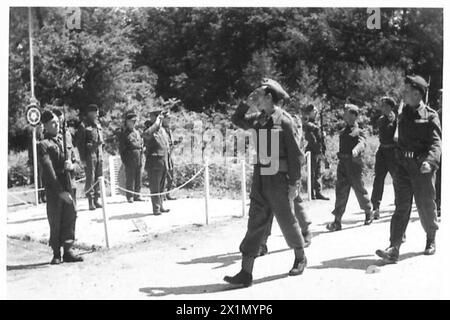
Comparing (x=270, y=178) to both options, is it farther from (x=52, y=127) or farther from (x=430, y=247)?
(x=52, y=127)

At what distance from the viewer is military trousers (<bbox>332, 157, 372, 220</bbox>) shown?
8.20 meters

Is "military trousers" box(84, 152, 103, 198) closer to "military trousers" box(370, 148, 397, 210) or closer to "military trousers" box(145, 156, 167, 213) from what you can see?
"military trousers" box(145, 156, 167, 213)

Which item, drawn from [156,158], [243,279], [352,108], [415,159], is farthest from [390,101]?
[156,158]

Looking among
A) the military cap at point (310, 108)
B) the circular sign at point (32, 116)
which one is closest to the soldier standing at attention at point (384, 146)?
the military cap at point (310, 108)

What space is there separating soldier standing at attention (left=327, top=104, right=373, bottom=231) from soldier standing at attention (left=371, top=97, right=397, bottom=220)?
45 centimetres

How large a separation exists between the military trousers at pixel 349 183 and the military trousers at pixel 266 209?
2.68 m

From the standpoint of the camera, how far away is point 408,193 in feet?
20.3

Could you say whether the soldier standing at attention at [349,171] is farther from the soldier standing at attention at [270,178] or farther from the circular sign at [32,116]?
the circular sign at [32,116]

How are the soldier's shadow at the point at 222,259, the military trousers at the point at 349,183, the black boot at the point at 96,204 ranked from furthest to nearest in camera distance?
1. the black boot at the point at 96,204
2. the military trousers at the point at 349,183
3. the soldier's shadow at the point at 222,259

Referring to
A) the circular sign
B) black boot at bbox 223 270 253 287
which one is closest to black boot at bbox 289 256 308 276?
black boot at bbox 223 270 253 287

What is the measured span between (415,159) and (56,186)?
13.7 feet

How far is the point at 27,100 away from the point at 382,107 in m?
5.59

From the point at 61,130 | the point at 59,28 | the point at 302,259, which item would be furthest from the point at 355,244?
the point at 59,28

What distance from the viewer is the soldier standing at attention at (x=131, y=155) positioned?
1123 centimetres
